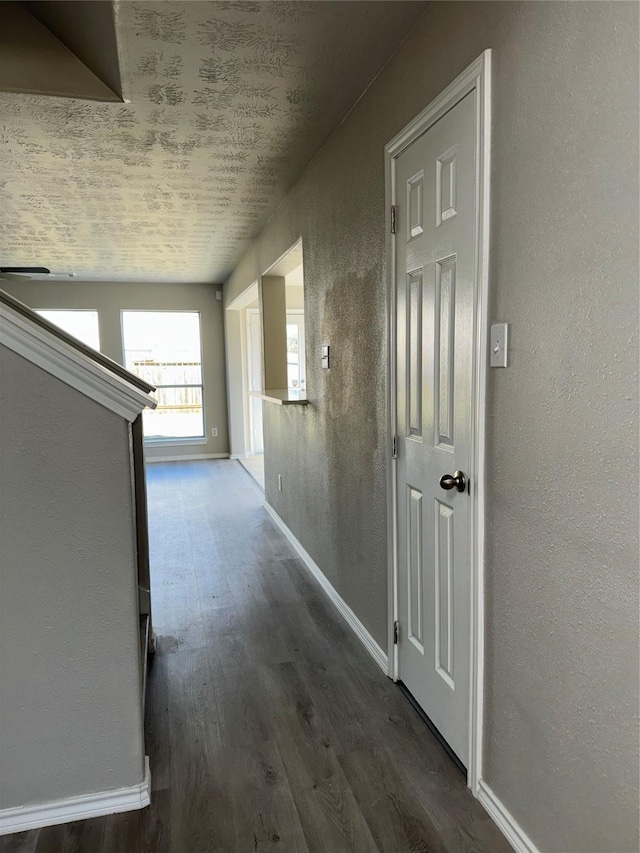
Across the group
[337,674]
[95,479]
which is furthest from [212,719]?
[95,479]

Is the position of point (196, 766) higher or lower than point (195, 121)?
lower

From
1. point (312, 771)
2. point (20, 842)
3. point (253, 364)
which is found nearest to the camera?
point (20, 842)

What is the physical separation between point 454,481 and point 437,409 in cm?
27

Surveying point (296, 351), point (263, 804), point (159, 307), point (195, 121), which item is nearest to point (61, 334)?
point (195, 121)

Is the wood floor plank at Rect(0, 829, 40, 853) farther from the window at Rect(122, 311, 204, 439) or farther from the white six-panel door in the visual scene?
the window at Rect(122, 311, 204, 439)

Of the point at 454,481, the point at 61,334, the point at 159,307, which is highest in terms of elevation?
the point at 159,307

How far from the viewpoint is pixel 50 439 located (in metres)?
1.47

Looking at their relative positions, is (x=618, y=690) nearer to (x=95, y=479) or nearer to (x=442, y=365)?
(x=442, y=365)

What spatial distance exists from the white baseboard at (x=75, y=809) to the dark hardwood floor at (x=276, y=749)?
0.08ft

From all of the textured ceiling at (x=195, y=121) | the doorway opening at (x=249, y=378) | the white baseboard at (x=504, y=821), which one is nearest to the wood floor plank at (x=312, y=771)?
the white baseboard at (x=504, y=821)

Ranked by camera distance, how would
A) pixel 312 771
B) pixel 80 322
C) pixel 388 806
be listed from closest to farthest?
pixel 388 806
pixel 312 771
pixel 80 322

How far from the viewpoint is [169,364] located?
297 inches

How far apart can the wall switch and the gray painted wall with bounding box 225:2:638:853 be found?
0.03 m

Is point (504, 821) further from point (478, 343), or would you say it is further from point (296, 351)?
point (296, 351)
